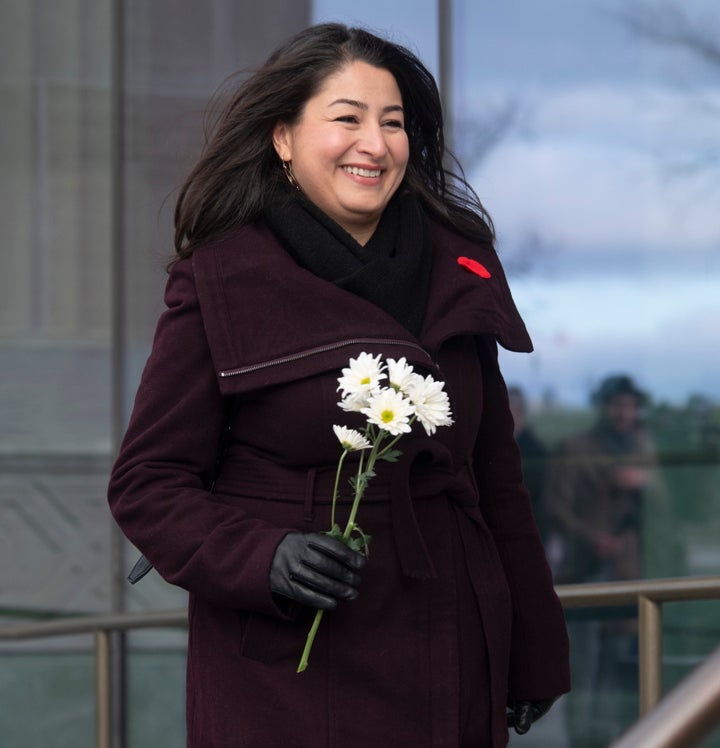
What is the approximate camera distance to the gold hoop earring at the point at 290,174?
205cm

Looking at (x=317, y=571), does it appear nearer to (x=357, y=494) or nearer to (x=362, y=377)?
(x=357, y=494)

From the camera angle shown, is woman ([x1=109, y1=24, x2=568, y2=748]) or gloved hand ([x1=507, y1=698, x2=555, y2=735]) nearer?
woman ([x1=109, y1=24, x2=568, y2=748])

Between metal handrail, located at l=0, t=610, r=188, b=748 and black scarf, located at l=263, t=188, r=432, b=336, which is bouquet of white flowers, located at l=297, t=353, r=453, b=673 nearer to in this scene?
black scarf, located at l=263, t=188, r=432, b=336

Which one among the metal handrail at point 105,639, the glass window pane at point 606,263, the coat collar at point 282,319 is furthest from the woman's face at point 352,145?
the glass window pane at point 606,263

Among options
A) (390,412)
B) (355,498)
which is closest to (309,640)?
(355,498)

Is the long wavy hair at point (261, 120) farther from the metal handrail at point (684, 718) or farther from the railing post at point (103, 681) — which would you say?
the railing post at point (103, 681)

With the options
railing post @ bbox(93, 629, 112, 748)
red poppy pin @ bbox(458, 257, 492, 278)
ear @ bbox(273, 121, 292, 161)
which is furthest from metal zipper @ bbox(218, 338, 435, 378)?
railing post @ bbox(93, 629, 112, 748)

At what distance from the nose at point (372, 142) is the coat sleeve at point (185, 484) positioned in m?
0.30

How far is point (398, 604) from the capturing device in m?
1.89

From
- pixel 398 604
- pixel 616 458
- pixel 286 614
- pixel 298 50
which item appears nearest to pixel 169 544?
pixel 286 614

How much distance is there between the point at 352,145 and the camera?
6.45ft

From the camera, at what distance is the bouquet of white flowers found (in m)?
1.69

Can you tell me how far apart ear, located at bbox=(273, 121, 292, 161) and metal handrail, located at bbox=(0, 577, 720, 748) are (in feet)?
3.51

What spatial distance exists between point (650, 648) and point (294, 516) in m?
1.22
